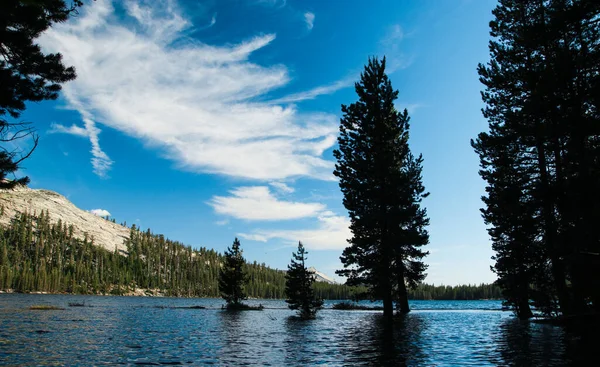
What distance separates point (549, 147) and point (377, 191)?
12.7 meters

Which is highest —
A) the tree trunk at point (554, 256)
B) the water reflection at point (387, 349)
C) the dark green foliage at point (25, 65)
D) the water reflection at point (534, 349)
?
the dark green foliage at point (25, 65)

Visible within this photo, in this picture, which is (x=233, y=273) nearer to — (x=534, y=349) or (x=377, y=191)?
(x=377, y=191)

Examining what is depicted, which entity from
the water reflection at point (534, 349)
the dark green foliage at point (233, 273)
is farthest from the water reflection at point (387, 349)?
the dark green foliage at point (233, 273)

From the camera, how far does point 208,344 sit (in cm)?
A: 2103

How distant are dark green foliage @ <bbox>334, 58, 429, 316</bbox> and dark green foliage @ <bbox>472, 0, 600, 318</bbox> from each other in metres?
7.16

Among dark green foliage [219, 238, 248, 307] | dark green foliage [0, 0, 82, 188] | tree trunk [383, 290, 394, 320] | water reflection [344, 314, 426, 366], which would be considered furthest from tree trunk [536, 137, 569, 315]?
dark green foliage [219, 238, 248, 307]

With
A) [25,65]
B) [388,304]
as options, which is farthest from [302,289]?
[25,65]

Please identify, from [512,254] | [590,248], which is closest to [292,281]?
[512,254]

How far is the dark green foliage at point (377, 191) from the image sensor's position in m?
31.2

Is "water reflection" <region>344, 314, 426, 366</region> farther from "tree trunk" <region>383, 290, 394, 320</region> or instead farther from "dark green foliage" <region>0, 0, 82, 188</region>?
"dark green foliage" <region>0, 0, 82, 188</region>

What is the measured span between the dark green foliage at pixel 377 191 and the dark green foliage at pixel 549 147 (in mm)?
7162

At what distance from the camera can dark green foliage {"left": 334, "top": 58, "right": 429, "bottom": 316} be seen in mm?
31250

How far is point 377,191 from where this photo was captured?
3186 centimetres

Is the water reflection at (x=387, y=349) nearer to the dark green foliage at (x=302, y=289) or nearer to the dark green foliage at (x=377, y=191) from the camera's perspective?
the dark green foliage at (x=377, y=191)
